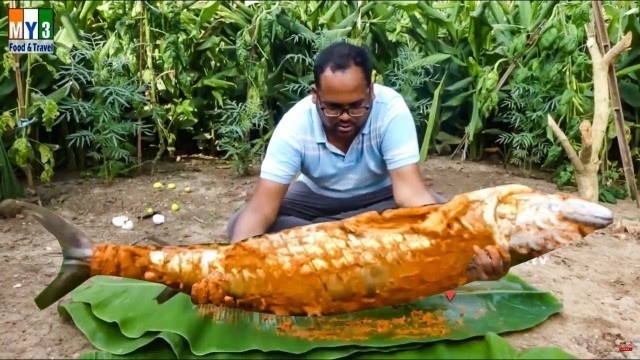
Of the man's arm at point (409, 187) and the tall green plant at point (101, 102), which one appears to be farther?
the tall green plant at point (101, 102)

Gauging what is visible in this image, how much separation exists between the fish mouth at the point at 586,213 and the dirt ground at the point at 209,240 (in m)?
0.65

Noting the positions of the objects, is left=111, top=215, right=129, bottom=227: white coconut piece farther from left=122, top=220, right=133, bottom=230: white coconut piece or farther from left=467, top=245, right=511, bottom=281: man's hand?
left=467, top=245, right=511, bottom=281: man's hand

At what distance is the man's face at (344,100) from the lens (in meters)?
Result: 2.70

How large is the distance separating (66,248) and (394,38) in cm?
345

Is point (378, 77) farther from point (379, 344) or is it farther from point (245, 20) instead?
point (379, 344)

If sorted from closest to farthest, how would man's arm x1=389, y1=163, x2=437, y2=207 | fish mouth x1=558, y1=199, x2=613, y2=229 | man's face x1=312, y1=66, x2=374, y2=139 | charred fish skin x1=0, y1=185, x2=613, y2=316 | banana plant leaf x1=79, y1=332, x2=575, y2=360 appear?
fish mouth x1=558, y1=199, x2=613, y2=229 < charred fish skin x1=0, y1=185, x2=613, y2=316 < banana plant leaf x1=79, y1=332, x2=575, y2=360 < man's face x1=312, y1=66, x2=374, y2=139 < man's arm x1=389, y1=163, x2=437, y2=207

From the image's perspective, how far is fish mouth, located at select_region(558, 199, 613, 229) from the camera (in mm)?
2205

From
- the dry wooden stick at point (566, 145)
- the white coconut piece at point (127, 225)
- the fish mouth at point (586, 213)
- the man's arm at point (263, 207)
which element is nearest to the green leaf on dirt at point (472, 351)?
the fish mouth at point (586, 213)

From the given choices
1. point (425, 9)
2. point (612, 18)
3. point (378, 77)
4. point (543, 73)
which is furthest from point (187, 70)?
point (612, 18)

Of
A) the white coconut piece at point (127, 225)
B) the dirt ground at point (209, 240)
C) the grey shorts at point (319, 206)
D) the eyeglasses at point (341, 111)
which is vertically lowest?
the white coconut piece at point (127, 225)

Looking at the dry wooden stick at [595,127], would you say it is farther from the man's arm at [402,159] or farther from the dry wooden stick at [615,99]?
the man's arm at [402,159]

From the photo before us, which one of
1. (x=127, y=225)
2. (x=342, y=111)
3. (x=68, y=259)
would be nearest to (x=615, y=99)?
(x=342, y=111)

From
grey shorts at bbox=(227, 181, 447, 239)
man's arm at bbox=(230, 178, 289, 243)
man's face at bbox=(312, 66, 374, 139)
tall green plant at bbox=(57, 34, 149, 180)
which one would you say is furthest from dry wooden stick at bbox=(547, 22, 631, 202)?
tall green plant at bbox=(57, 34, 149, 180)

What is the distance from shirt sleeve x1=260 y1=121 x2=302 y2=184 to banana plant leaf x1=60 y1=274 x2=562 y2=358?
593 millimetres
